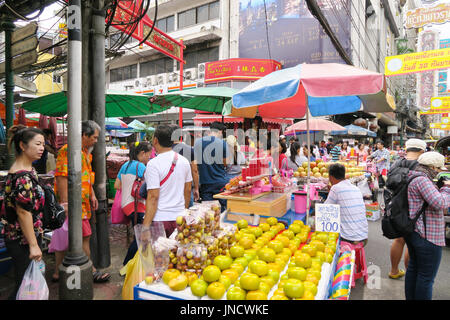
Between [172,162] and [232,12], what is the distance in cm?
2127

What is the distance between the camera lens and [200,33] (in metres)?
20.4

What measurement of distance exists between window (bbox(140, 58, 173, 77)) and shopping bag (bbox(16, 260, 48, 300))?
23.1 metres

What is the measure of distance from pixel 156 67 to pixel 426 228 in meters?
25.1

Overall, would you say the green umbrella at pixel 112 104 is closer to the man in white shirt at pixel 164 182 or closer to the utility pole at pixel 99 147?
the utility pole at pixel 99 147

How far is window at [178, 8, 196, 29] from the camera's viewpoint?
2236cm

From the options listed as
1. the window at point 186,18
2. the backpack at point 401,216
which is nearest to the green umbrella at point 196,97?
the backpack at point 401,216

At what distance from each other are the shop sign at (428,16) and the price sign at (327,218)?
13614 millimetres

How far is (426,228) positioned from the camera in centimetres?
280

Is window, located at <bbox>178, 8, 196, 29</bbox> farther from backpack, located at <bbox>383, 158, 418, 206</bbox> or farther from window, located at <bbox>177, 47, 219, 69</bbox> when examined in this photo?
backpack, located at <bbox>383, 158, 418, 206</bbox>

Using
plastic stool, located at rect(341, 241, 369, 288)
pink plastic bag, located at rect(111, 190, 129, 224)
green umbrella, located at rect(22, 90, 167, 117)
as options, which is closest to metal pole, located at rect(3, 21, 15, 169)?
green umbrella, located at rect(22, 90, 167, 117)

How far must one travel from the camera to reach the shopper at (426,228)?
9.02 ft

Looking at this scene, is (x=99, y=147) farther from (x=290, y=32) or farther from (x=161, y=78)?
(x=161, y=78)

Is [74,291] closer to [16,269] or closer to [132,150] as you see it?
[16,269]
